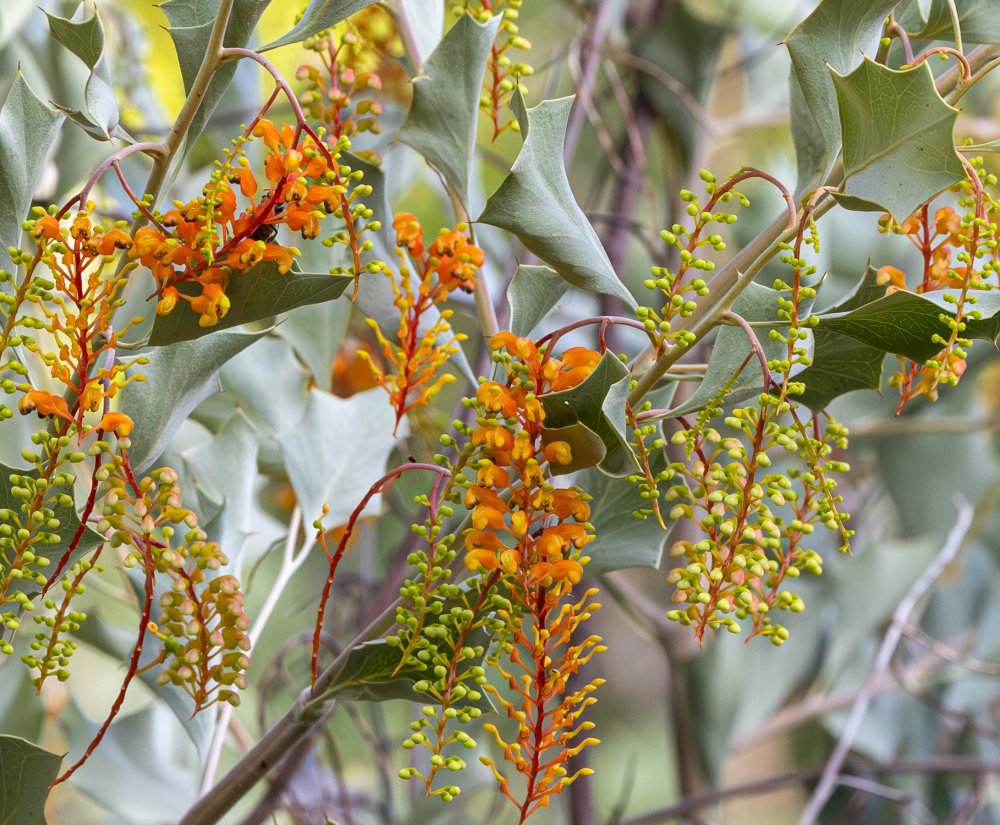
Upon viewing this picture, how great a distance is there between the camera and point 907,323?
0.91ft

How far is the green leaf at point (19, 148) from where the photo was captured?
302mm

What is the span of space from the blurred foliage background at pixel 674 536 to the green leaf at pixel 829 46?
239 millimetres

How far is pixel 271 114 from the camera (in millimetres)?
624

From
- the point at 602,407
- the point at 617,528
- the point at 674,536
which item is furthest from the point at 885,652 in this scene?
the point at 602,407

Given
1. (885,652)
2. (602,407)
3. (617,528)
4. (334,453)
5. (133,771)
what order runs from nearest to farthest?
(602,407), (617,528), (334,453), (133,771), (885,652)

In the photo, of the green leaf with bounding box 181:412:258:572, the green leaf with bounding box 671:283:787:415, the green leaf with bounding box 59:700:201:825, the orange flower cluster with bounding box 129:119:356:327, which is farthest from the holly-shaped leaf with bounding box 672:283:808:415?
the green leaf with bounding box 59:700:201:825

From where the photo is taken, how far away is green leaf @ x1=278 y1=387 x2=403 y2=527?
0.45m

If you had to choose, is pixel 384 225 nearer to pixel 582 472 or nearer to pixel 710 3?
pixel 582 472

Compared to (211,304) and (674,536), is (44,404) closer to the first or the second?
(211,304)

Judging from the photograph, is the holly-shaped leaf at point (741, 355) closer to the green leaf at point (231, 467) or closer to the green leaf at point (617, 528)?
the green leaf at point (617, 528)

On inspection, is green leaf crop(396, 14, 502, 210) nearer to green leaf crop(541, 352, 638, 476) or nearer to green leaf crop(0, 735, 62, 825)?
green leaf crop(541, 352, 638, 476)

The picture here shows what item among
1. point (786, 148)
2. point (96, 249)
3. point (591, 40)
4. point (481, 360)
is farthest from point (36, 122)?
point (786, 148)

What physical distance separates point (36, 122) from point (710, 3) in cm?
97

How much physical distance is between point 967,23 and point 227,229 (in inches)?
9.0
